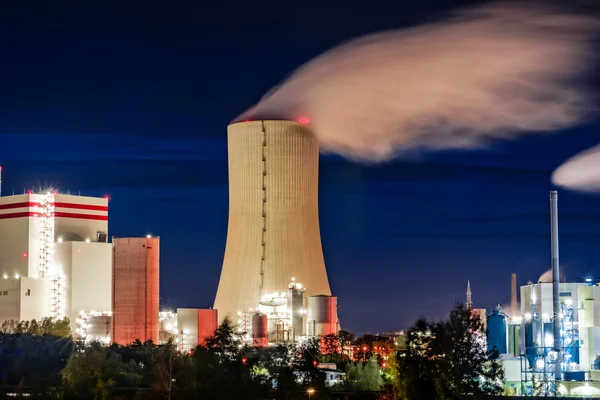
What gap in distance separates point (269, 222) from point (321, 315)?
4.29 metres

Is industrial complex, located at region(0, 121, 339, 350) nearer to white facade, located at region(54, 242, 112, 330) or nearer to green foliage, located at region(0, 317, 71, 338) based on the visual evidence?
white facade, located at region(54, 242, 112, 330)

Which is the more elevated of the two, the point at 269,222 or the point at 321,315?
the point at 269,222

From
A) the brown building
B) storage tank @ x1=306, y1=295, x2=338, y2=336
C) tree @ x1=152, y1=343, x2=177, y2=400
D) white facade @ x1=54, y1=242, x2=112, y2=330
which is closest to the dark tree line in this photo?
tree @ x1=152, y1=343, x2=177, y2=400

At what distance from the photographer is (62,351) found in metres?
36.4

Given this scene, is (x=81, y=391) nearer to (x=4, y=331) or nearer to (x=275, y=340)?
(x=4, y=331)

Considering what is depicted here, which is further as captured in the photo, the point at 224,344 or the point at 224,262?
the point at 224,262

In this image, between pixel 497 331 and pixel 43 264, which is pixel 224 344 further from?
pixel 43 264

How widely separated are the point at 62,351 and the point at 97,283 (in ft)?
23.4

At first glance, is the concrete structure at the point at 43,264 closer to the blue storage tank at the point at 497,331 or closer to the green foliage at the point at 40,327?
the green foliage at the point at 40,327

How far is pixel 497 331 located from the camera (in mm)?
39000

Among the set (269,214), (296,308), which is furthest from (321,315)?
(269,214)


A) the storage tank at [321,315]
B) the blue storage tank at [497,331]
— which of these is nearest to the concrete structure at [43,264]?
the storage tank at [321,315]

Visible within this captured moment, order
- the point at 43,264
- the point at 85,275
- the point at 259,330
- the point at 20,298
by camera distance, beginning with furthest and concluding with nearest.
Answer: the point at 85,275 → the point at 43,264 → the point at 259,330 → the point at 20,298

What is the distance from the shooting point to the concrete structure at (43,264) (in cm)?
4228
